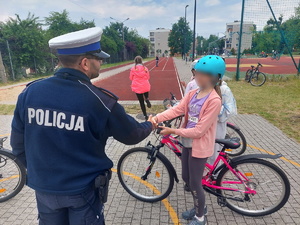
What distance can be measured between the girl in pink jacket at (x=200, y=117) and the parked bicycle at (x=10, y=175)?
2.16 m

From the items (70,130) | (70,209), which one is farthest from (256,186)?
(70,130)

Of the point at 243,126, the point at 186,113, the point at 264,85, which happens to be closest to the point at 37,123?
the point at 186,113

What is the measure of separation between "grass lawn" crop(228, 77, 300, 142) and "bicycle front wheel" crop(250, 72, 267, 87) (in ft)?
0.85

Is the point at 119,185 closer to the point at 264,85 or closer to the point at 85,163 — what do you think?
the point at 85,163

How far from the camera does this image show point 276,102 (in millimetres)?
8383

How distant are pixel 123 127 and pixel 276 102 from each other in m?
8.55

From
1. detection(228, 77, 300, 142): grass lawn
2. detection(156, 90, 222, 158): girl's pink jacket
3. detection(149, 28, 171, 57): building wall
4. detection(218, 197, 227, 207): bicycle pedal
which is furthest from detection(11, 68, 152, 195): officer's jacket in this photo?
detection(149, 28, 171, 57): building wall

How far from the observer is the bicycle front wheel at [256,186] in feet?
8.35

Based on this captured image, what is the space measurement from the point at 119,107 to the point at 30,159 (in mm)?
694

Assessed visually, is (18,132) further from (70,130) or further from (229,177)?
(229,177)

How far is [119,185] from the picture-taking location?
3.46 meters

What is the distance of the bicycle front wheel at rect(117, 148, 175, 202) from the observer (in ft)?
9.47

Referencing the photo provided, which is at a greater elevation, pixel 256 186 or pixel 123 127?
pixel 123 127

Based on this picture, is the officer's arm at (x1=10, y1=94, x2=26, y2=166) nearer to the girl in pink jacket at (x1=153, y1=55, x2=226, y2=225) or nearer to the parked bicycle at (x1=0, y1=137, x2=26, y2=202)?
the girl in pink jacket at (x1=153, y1=55, x2=226, y2=225)
